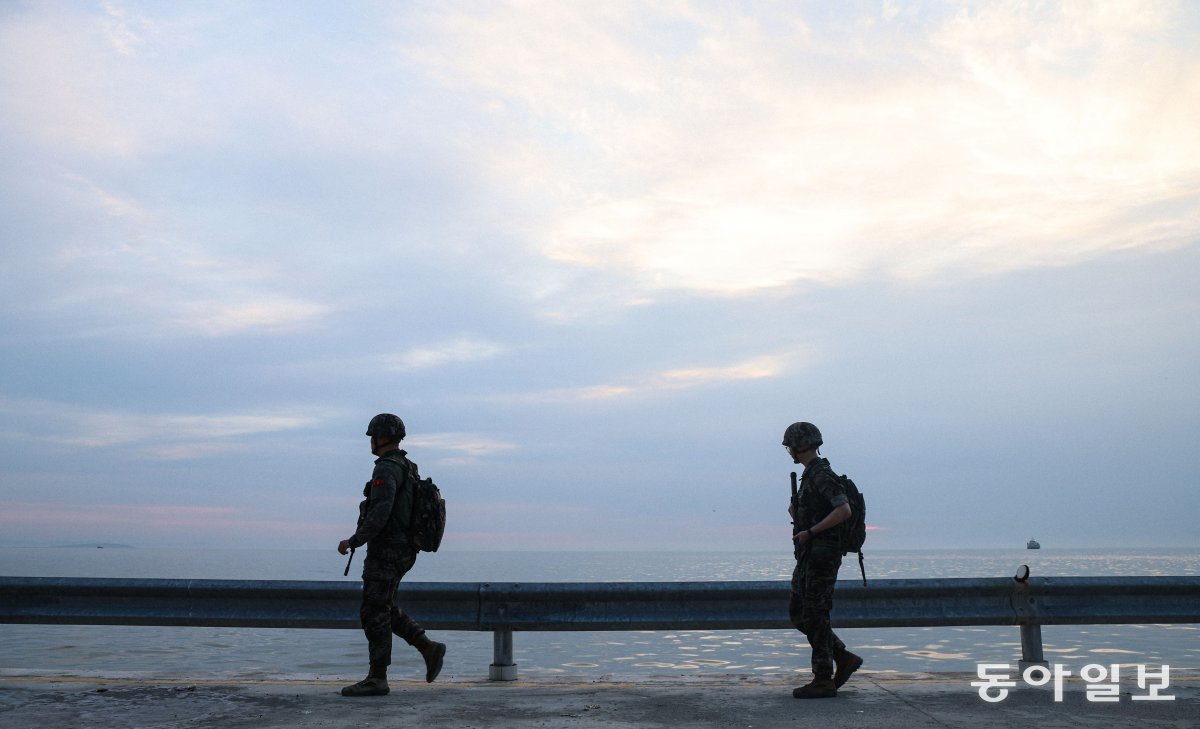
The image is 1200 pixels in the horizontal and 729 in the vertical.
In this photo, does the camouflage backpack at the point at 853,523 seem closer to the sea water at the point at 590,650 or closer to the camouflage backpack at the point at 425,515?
the camouflage backpack at the point at 425,515

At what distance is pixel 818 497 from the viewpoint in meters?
6.71

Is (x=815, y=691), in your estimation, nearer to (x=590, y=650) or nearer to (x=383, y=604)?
(x=383, y=604)

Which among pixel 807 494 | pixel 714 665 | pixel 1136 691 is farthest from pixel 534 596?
pixel 714 665

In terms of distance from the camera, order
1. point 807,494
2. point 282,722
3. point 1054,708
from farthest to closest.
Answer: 1. point 807,494
2. point 1054,708
3. point 282,722

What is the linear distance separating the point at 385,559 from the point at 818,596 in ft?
10.1

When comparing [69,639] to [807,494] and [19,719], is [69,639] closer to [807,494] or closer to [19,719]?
[19,719]

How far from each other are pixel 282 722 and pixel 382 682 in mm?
1186

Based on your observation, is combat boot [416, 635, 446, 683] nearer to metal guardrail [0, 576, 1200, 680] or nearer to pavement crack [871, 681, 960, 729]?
→ metal guardrail [0, 576, 1200, 680]

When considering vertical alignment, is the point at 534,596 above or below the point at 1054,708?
above

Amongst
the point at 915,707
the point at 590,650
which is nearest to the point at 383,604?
the point at 915,707

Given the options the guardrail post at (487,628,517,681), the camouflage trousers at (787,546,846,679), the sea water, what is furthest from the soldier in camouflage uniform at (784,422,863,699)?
the sea water

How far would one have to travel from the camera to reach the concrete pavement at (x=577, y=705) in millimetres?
5188

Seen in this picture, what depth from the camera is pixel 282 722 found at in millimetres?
5215

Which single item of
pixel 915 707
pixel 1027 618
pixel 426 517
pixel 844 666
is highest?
pixel 426 517
